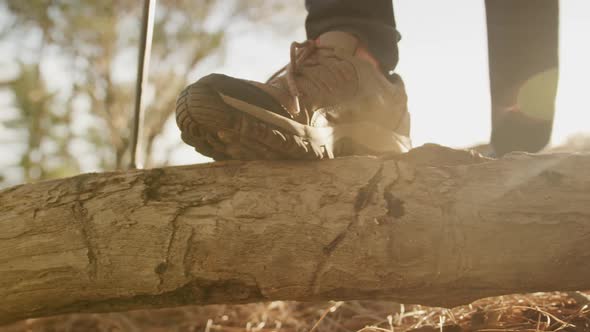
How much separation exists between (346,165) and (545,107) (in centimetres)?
74

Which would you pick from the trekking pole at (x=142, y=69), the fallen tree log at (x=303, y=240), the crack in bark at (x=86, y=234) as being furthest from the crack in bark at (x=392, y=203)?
the trekking pole at (x=142, y=69)

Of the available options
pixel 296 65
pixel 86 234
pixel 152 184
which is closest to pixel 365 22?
pixel 296 65

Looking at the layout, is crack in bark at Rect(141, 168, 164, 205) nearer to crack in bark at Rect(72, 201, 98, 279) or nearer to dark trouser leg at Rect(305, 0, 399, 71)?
crack in bark at Rect(72, 201, 98, 279)

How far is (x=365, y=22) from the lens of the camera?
1.00 m

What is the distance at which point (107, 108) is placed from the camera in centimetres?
656

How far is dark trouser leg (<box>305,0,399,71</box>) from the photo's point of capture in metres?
0.99

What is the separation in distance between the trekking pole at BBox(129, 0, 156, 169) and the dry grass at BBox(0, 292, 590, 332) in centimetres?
51

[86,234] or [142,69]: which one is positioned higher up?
[142,69]

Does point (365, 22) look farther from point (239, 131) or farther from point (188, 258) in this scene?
point (188, 258)

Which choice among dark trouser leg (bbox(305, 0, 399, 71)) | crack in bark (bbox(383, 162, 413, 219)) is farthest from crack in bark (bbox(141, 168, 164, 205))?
dark trouser leg (bbox(305, 0, 399, 71))

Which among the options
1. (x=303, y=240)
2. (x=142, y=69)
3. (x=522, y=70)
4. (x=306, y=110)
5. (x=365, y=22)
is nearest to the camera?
(x=303, y=240)

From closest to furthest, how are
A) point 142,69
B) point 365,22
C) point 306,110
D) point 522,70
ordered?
point 306,110, point 365,22, point 522,70, point 142,69

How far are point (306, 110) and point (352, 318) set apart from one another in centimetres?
69

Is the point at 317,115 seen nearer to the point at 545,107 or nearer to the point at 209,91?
the point at 209,91
